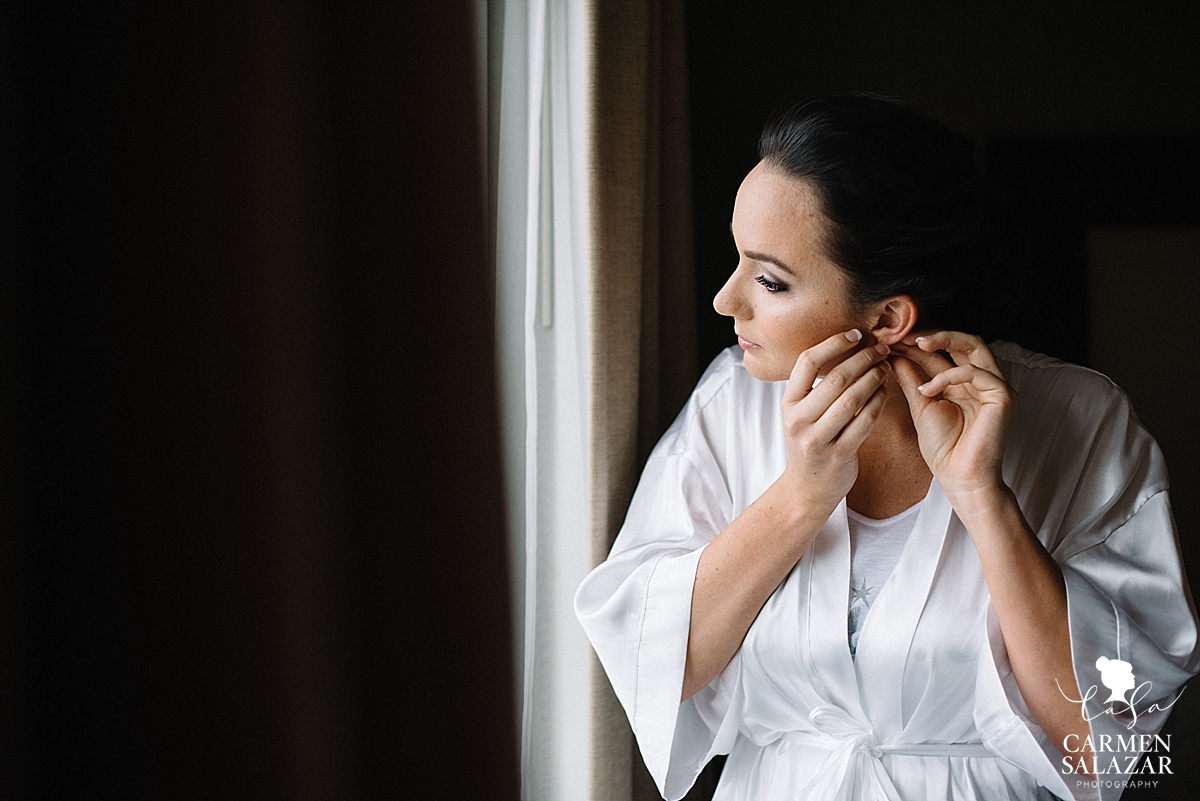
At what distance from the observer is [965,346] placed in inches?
42.4

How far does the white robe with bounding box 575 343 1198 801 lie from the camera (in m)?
1.06

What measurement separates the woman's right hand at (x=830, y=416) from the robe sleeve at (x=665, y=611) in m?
0.21

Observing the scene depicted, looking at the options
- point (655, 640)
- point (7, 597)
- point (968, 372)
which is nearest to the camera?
point (7, 597)

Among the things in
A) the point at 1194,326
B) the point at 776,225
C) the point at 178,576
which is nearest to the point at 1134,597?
the point at 776,225

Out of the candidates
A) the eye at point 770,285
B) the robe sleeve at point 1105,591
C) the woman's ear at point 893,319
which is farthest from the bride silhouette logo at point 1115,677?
the eye at point 770,285

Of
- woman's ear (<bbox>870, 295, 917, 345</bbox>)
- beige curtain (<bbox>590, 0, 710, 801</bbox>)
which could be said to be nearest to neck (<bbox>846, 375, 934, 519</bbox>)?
woman's ear (<bbox>870, 295, 917, 345</bbox>)

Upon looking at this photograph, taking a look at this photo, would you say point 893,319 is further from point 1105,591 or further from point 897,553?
point 1105,591

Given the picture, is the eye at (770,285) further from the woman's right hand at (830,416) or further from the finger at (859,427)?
the finger at (859,427)

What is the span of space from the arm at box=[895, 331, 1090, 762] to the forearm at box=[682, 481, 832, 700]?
0.19 meters

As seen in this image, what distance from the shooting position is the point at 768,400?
1300 millimetres

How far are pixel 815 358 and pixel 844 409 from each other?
0.08 metres

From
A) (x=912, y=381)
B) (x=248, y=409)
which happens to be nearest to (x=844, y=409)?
(x=912, y=381)

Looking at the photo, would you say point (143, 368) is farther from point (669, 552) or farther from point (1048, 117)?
point (1048, 117)

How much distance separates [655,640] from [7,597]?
3.28 feet
